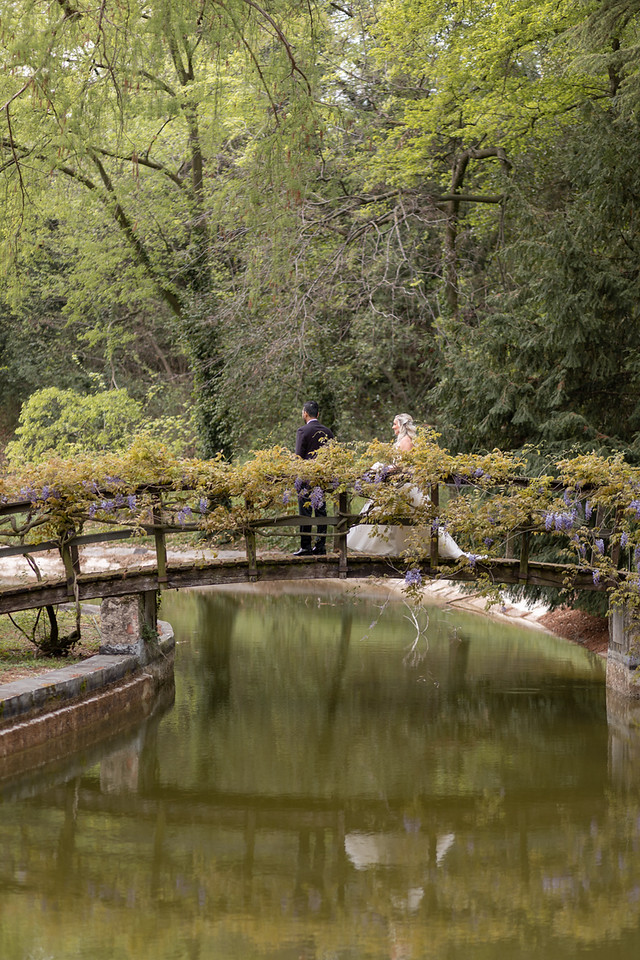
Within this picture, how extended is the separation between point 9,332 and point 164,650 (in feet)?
75.3

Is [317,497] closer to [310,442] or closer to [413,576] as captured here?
[413,576]

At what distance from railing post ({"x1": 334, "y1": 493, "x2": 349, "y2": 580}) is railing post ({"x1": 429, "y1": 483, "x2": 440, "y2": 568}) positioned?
0.85 metres

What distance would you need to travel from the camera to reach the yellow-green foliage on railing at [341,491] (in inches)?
390

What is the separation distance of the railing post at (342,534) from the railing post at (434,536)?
0.85 m

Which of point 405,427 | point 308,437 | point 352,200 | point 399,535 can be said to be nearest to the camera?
point 399,535

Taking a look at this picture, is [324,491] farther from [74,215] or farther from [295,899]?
[74,215]

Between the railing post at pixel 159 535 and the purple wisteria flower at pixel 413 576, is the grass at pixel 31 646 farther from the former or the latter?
the purple wisteria flower at pixel 413 576

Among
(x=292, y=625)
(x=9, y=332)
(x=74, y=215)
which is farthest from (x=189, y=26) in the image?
(x=9, y=332)

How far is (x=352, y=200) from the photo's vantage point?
20.5m

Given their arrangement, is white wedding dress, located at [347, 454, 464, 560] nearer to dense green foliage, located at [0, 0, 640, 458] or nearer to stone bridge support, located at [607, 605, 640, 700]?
stone bridge support, located at [607, 605, 640, 700]

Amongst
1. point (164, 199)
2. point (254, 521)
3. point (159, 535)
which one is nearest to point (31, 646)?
point (159, 535)

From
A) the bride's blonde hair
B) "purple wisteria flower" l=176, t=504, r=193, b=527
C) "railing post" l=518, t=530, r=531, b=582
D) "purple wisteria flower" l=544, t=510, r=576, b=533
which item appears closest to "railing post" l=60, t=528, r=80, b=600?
"purple wisteria flower" l=176, t=504, r=193, b=527

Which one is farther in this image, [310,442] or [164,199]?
[164,199]

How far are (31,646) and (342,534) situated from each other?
3420 mm
